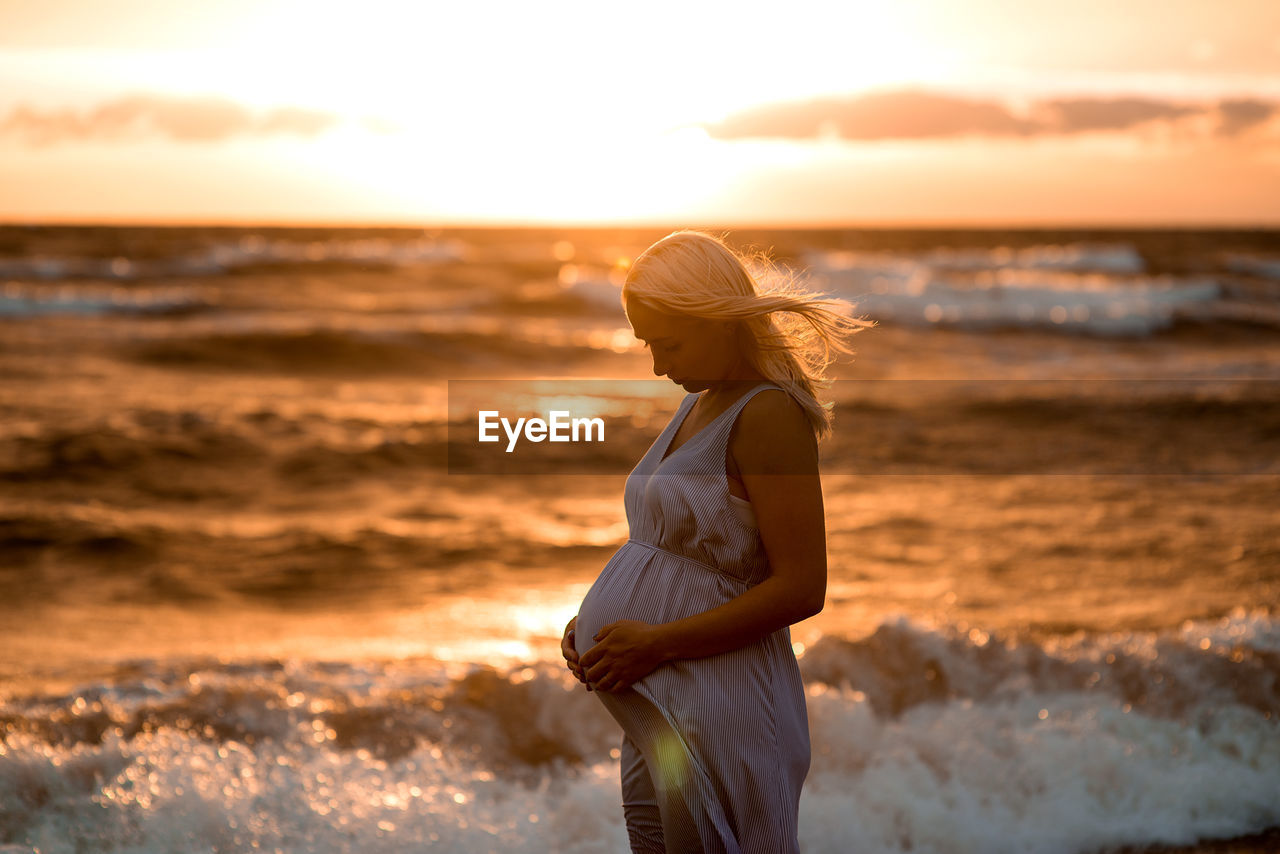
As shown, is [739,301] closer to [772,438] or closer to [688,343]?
[688,343]

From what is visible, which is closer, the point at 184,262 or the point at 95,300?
the point at 95,300

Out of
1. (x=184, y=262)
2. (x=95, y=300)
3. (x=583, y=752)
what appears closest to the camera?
(x=583, y=752)

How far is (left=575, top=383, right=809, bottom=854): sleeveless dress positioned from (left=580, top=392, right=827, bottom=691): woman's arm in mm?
42

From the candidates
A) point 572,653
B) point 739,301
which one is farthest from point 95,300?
point 739,301

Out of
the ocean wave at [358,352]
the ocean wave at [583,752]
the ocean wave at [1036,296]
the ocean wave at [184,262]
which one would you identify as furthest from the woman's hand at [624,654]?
the ocean wave at [184,262]

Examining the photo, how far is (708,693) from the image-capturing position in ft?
6.63

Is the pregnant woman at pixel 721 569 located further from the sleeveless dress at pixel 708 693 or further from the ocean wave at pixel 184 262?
the ocean wave at pixel 184 262

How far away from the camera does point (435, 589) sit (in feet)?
23.0

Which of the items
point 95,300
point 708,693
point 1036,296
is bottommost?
point 708,693

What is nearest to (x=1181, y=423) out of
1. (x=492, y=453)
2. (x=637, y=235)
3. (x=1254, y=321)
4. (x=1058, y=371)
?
(x=1058, y=371)

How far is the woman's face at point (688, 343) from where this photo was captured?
2029mm

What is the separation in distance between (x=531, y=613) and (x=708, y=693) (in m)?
4.53

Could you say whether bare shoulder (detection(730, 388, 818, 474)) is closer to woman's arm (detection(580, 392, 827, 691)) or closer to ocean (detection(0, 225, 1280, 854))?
woman's arm (detection(580, 392, 827, 691))

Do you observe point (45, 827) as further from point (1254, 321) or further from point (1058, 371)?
point (1254, 321)
